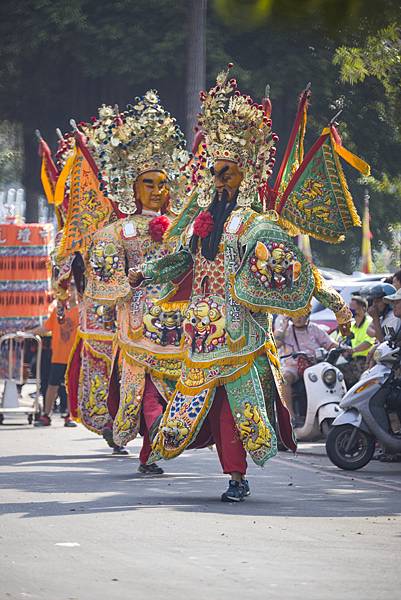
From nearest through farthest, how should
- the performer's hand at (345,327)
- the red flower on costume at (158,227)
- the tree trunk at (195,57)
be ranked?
the performer's hand at (345,327), the red flower on costume at (158,227), the tree trunk at (195,57)

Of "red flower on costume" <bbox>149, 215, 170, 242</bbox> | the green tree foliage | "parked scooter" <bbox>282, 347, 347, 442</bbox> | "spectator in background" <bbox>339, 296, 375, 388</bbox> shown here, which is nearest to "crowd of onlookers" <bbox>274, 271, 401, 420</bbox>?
"spectator in background" <bbox>339, 296, 375, 388</bbox>

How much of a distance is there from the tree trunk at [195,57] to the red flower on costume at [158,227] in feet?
51.7

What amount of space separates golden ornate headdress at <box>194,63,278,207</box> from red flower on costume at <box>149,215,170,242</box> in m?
2.07

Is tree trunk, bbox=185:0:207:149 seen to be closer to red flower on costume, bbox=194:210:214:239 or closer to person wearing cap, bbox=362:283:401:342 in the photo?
person wearing cap, bbox=362:283:401:342

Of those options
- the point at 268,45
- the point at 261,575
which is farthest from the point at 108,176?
the point at 268,45

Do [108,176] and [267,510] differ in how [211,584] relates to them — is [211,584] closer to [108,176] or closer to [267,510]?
[267,510]

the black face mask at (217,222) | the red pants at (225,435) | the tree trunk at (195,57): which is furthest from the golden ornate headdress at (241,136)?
the tree trunk at (195,57)

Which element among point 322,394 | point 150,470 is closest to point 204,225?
point 150,470

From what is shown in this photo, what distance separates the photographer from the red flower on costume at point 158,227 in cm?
1373

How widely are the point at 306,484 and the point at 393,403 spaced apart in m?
1.57

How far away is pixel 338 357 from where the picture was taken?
1673 cm

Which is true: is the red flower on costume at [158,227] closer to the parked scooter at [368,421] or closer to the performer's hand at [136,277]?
the performer's hand at [136,277]

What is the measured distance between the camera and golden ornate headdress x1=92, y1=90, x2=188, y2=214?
1415 centimetres

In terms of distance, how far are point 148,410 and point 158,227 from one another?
4.88 feet
